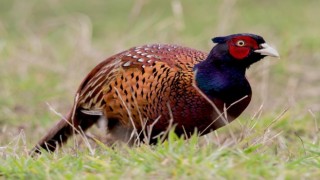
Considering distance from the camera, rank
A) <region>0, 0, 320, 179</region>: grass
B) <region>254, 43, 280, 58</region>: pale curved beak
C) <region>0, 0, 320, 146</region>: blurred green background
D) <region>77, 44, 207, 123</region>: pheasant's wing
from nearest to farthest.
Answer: <region>0, 0, 320, 179</region>: grass < <region>254, 43, 280, 58</region>: pale curved beak < <region>77, 44, 207, 123</region>: pheasant's wing < <region>0, 0, 320, 146</region>: blurred green background

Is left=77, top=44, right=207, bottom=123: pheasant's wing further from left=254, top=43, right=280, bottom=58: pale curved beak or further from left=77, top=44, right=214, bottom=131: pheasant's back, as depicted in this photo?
left=254, top=43, right=280, bottom=58: pale curved beak

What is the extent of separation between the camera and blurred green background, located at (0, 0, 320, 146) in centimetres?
782

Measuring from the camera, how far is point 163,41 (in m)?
8.91

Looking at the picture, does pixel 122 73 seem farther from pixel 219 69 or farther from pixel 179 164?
pixel 179 164

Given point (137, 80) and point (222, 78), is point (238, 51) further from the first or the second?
point (137, 80)

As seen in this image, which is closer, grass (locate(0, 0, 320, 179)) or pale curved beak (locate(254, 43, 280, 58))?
grass (locate(0, 0, 320, 179))

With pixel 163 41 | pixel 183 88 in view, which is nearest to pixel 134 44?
pixel 163 41

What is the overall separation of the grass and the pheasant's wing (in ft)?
1.22

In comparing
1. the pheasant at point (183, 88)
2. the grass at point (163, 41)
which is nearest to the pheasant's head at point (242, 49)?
the pheasant at point (183, 88)

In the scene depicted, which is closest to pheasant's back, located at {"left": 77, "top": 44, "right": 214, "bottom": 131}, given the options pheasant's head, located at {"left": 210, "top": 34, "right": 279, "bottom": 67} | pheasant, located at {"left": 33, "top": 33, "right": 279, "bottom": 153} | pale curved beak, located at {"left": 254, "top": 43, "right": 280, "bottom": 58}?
pheasant, located at {"left": 33, "top": 33, "right": 279, "bottom": 153}

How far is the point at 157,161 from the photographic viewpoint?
14.1 feet

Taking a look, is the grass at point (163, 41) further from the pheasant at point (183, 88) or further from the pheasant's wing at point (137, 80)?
the pheasant's wing at point (137, 80)

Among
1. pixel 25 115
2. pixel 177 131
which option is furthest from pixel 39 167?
pixel 25 115

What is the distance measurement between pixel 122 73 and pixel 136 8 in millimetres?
2541
